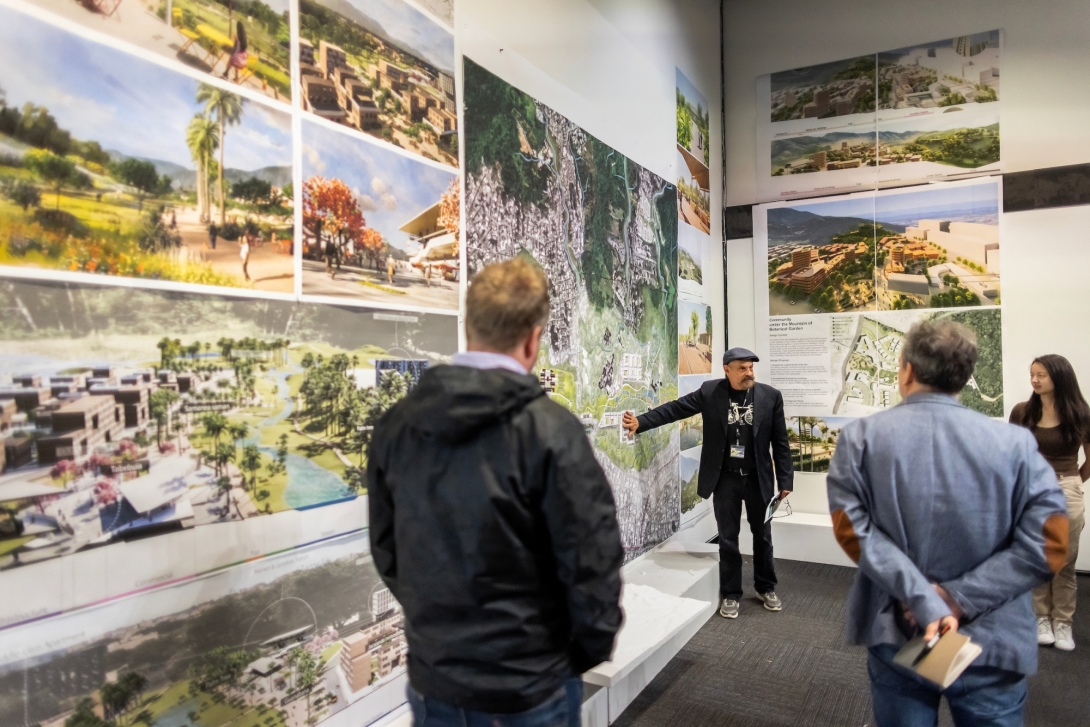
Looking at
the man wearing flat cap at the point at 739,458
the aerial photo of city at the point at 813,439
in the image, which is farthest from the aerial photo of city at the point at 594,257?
the aerial photo of city at the point at 813,439

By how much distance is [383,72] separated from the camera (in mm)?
2189

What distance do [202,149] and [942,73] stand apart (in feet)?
18.4

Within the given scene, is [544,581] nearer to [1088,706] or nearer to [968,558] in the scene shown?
[968,558]

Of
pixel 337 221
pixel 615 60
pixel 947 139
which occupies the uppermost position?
pixel 615 60

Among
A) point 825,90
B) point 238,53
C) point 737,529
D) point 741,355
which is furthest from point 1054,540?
point 825,90

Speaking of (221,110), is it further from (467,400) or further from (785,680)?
(785,680)

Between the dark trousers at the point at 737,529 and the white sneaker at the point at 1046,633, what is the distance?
1.34 m

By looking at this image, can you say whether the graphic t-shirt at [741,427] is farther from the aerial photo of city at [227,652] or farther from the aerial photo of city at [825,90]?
the aerial photo of city at [825,90]

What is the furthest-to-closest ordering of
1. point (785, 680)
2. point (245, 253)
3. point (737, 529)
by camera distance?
point (737, 529) < point (785, 680) < point (245, 253)

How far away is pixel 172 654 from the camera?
61.3 inches

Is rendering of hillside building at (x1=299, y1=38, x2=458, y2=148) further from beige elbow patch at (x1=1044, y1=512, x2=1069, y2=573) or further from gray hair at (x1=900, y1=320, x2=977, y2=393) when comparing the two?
beige elbow patch at (x1=1044, y1=512, x2=1069, y2=573)

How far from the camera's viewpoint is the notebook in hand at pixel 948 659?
1341 millimetres

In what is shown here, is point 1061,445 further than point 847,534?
Yes

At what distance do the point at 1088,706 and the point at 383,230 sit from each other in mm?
3513
